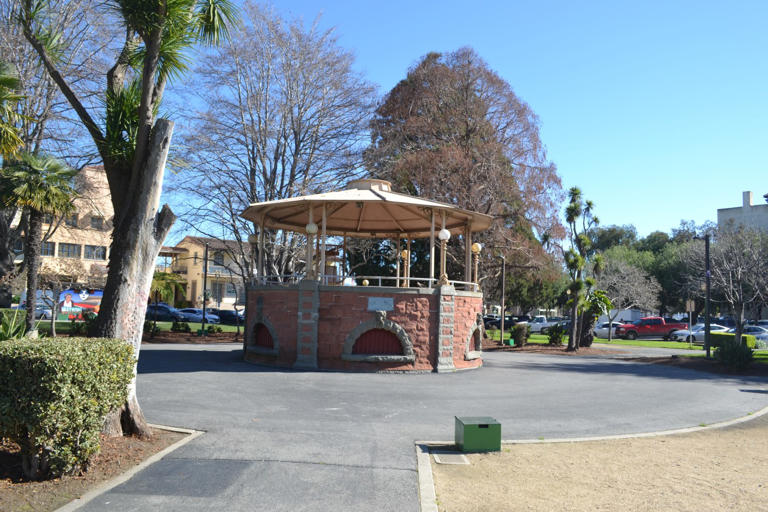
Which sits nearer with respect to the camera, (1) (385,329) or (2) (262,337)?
(1) (385,329)

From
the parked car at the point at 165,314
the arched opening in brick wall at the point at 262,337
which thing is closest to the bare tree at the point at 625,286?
the arched opening in brick wall at the point at 262,337

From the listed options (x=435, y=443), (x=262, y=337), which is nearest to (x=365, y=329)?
(x=262, y=337)

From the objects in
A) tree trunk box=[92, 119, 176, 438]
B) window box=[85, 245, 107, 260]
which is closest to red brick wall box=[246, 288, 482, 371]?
tree trunk box=[92, 119, 176, 438]

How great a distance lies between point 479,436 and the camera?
26.4 ft

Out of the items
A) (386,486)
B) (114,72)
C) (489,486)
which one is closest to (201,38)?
(114,72)

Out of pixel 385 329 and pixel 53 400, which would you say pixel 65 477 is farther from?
pixel 385 329

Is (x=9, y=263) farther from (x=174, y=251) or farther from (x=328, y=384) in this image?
(x=174, y=251)

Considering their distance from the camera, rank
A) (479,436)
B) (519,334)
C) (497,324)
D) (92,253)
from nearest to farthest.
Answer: (479,436), (519,334), (497,324), (92,253)

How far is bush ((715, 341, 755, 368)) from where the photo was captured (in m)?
21.4

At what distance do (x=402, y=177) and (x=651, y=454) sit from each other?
82.5 ft

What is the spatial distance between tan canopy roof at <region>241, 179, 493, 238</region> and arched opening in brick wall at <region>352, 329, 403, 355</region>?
4233 mm

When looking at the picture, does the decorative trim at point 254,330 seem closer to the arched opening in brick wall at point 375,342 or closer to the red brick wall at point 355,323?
the red brick wall at point 355,323

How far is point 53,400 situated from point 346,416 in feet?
18.7

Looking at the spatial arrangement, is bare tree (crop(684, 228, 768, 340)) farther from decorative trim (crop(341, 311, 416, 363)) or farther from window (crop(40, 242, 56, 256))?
window (crop(40, 242, 56, 256))
